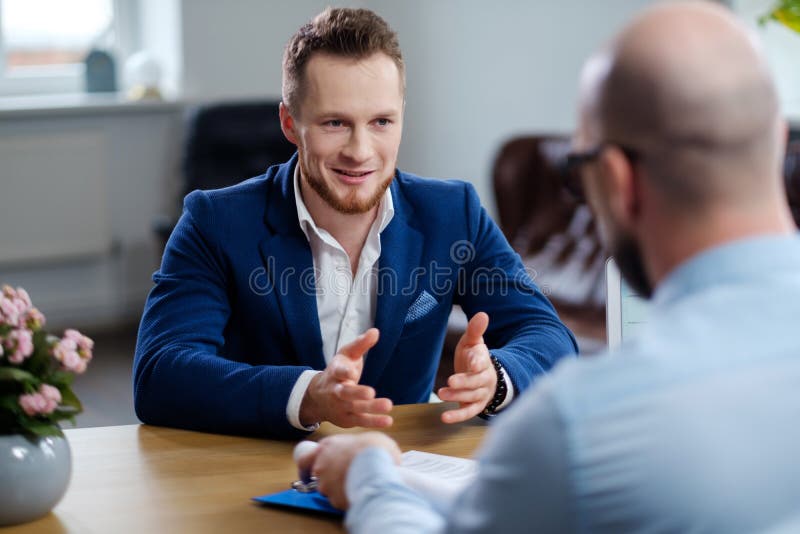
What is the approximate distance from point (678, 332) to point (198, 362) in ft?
3.42

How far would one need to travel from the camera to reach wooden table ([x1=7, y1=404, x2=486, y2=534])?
1334mm

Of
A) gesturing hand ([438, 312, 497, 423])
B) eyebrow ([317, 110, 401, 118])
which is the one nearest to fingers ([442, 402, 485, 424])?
gesturing hand ([438, 312, 497, 423])

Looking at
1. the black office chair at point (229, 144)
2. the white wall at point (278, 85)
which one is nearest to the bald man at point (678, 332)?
the black office chair at point (229, 144)

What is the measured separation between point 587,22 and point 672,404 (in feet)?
15.4

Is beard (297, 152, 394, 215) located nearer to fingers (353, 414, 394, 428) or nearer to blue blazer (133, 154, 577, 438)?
blue blazer (133, 154, 577, 438)

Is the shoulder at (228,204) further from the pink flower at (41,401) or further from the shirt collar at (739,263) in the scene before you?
the shirt collar at (739,263)

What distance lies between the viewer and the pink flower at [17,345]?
1300 mm

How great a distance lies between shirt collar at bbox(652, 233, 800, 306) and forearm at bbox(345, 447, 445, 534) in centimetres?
35

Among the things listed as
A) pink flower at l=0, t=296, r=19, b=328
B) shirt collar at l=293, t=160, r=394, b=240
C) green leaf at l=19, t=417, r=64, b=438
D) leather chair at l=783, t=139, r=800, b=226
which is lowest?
leather chair at l=783, t=139, r=800, b=226

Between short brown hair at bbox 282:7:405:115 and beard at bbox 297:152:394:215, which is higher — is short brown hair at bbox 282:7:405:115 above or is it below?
above

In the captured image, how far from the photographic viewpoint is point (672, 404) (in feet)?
2.78

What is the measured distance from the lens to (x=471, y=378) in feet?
5.60

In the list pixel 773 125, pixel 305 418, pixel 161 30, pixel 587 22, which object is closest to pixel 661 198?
pixel 773 125

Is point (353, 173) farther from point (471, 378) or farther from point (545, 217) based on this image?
point (545, 217)
